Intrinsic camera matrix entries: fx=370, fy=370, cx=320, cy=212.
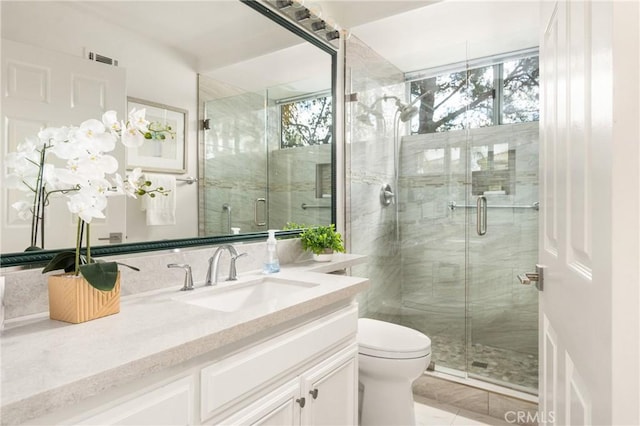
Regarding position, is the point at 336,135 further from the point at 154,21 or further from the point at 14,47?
the point at 14,47

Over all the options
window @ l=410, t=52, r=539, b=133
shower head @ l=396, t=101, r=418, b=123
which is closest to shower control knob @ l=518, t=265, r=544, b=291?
window @ l=410, t=52, r=539, b=133

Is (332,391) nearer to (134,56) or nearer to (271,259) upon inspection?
(271,259)

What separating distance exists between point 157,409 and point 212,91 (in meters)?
1.19

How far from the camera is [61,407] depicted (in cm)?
61

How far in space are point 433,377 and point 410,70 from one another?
219 cm

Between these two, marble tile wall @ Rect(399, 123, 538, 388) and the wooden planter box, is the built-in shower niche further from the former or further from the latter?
the wooden planter box

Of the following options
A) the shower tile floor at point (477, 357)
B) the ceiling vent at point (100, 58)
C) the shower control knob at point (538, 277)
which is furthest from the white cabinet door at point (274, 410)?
the shower tile floor at point (477, 357)

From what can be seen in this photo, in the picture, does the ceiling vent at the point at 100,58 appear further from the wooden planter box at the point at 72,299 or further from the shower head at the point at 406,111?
the shower head at the point at 406,111

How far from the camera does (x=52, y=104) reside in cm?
102

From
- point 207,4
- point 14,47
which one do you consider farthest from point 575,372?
point 207,4

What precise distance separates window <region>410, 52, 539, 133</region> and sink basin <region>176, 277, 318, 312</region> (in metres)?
1.91

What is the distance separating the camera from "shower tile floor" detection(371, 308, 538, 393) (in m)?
2.36

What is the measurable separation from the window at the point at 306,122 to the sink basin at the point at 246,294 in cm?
77

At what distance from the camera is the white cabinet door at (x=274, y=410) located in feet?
3.08
